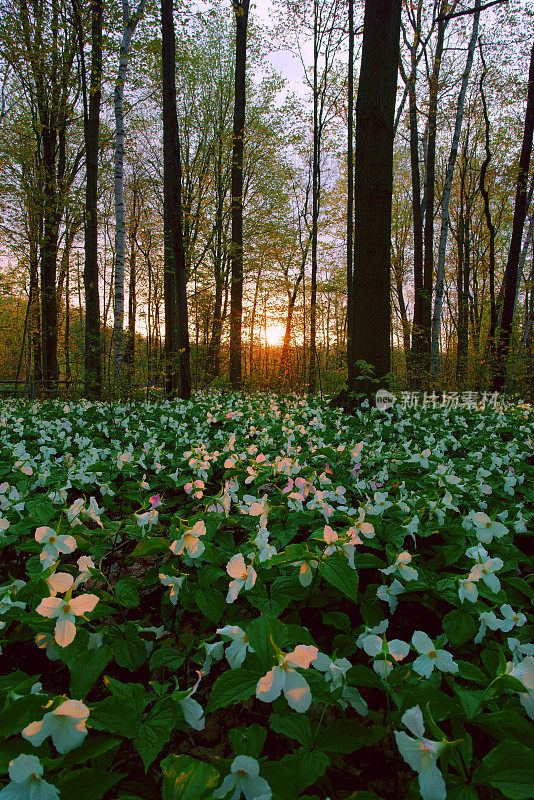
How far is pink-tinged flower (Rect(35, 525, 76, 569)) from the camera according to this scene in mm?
1390

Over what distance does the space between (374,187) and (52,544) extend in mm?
6448

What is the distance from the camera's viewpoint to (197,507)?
2.74 metres

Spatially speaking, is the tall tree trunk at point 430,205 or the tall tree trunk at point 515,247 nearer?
the tall tree trunk at point 515,247

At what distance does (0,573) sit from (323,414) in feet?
14.2

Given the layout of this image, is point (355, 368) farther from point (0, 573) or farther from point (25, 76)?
point (25, 76)

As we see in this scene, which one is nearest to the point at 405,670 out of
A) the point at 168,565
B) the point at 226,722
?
the point at 226,722

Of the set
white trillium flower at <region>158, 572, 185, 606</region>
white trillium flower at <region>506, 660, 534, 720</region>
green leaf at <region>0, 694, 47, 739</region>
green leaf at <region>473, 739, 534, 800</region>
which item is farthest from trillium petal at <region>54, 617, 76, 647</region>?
white trillium flower at <region>506, 660, 534, 720</region>

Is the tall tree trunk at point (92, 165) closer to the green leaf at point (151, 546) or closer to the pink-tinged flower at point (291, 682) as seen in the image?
the green leaf at point (151, 546)

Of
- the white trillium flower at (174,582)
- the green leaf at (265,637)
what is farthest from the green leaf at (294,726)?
the white trillium flower at (174,582)

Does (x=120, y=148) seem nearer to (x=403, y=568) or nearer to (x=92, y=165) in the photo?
(x=92, y=165)

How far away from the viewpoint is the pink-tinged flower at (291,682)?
81 cm

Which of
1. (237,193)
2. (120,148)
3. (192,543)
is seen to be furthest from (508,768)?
(237,193)

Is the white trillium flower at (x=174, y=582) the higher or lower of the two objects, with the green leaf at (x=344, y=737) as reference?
higher

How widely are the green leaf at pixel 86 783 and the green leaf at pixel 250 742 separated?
239 millimetres
